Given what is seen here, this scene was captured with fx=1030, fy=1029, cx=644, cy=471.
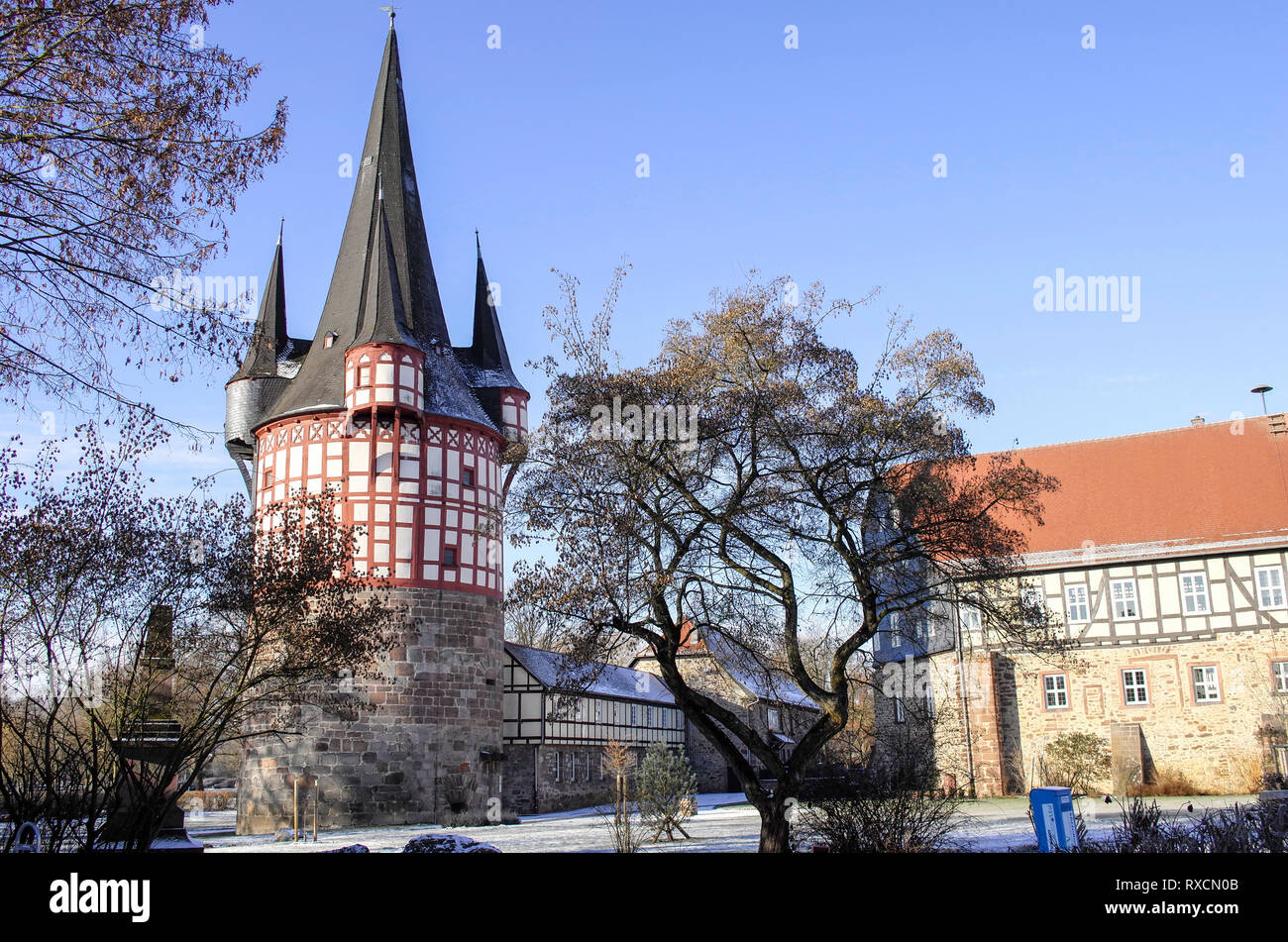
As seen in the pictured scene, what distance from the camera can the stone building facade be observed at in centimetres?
2844

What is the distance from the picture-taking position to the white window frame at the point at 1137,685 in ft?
97.2

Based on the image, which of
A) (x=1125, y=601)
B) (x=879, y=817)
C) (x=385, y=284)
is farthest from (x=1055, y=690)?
(x=385, y=284)

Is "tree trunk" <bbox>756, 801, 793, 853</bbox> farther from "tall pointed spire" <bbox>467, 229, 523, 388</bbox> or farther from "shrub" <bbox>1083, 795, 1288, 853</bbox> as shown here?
"tall pointed spire" <bbox>467, 229, 523, 388</bbox>

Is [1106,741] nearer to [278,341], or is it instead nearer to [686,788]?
[686,788]

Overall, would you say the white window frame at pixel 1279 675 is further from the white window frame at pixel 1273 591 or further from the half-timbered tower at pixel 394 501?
the half-timbered tower at pixel 394 501

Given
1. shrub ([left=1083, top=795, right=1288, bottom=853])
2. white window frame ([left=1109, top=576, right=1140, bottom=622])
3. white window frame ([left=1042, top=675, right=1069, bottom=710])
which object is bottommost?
shrub ([left=1083, top=795, right=1288, bottom=853])

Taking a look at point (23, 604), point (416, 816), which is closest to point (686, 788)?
point (416, 816)

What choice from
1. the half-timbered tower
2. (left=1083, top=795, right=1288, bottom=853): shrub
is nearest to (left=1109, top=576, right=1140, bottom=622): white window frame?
the half-timbered tower

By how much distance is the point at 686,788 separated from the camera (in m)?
23.3

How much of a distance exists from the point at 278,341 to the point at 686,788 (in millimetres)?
21074

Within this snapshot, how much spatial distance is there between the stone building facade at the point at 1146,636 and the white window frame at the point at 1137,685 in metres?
0.04

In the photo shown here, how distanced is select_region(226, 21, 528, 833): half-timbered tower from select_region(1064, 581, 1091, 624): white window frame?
17.3 m

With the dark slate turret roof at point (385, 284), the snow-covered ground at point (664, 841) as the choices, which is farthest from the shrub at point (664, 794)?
the dark slate turret roof at point (385, 284)

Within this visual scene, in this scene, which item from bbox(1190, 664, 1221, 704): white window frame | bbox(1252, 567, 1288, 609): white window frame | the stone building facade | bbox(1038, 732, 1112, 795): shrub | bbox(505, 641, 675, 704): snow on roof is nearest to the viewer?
bbox(505, 641, 675, 704): snow on roof
